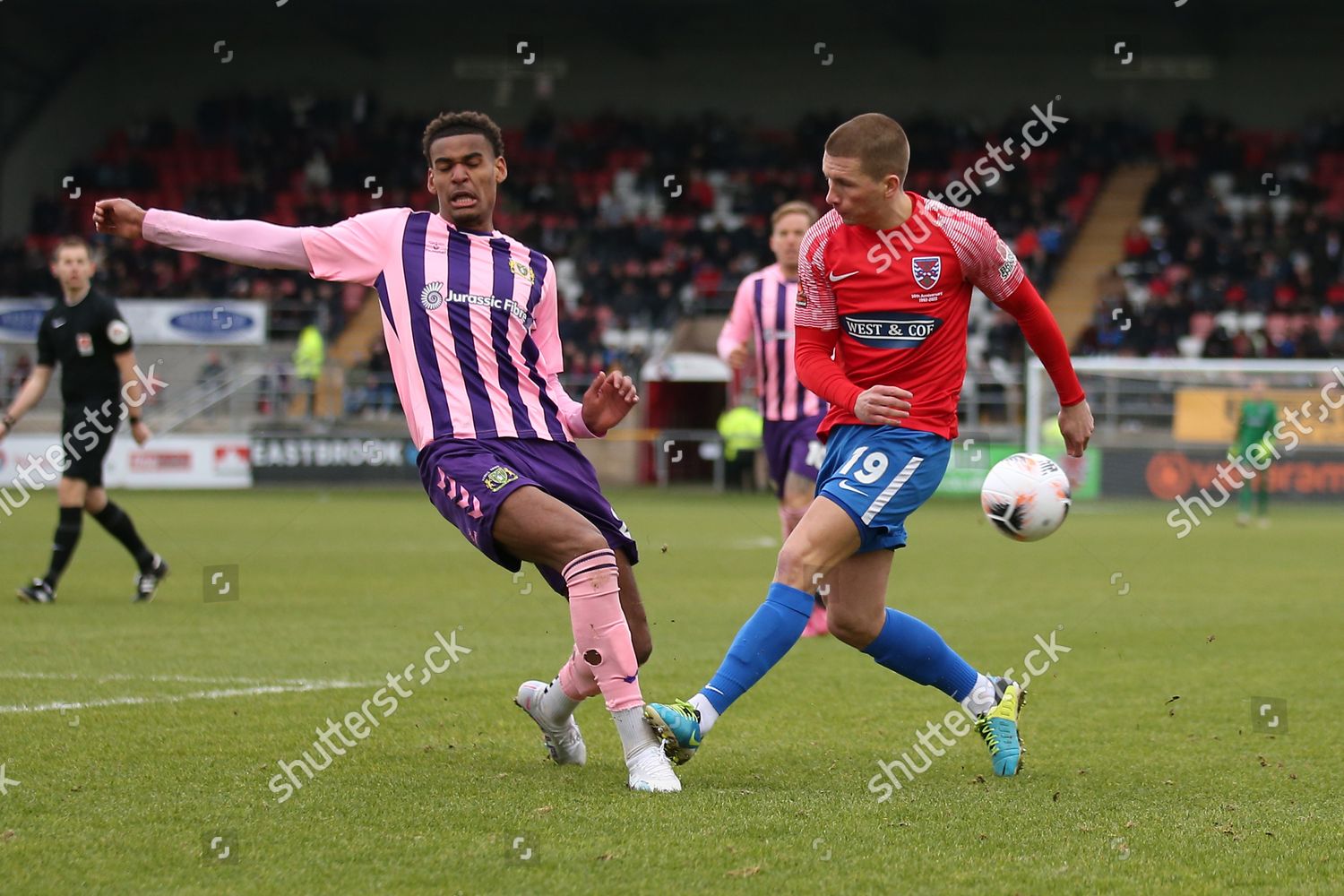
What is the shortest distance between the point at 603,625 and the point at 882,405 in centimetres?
108

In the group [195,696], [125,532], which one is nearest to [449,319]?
[195,696]

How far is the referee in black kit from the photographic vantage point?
410 inches

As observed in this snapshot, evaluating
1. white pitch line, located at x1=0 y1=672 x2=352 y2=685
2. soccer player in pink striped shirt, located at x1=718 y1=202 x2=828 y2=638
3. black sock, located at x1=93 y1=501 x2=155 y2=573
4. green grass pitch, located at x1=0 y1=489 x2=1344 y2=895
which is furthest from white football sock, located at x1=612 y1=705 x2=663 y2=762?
black sock, located at x1=93 y1=501 x2=155 y2=573

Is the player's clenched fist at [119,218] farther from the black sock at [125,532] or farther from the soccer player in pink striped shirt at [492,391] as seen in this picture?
the black sock at [125,532]

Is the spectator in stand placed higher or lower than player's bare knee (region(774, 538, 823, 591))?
lower

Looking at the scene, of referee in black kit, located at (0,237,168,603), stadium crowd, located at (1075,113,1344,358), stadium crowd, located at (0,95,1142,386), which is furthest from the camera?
stadium crowd, located at (0,95,1142,386)

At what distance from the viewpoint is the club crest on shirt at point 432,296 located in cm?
505

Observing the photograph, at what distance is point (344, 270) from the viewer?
16.6ft

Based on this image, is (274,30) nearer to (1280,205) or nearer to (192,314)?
(192,314)

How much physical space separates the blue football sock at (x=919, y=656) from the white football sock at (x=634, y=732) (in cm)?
88

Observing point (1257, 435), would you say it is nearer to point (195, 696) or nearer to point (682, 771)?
point (195, 696)

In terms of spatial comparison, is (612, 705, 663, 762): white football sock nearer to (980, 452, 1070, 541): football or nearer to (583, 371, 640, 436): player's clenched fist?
(583, 371, 640, 436): player's clenched fist

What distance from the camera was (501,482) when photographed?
4.84m

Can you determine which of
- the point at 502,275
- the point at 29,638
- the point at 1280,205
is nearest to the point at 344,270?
the point at 502,275
